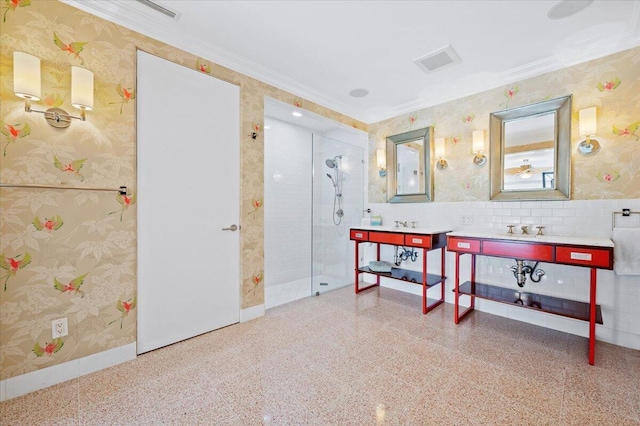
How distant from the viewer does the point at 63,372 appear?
1.84 metres

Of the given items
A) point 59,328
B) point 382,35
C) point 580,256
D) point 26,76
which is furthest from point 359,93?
point 59,328

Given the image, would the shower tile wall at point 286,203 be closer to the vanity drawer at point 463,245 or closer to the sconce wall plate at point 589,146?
the vanity drawer at point 463,245

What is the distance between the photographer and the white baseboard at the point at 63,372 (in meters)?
1.68

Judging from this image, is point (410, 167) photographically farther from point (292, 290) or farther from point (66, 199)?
point (66, 199)

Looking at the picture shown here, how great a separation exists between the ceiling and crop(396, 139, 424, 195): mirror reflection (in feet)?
2.69

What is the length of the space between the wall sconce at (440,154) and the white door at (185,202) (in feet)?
7.70

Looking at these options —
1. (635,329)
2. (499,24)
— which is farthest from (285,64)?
(635,329)

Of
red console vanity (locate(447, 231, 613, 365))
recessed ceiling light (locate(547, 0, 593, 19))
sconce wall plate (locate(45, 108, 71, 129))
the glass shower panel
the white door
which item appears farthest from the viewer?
the glass shower panel

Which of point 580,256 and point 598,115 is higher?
point 598,115

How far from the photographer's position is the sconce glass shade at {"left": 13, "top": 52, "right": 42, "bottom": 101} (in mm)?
1584

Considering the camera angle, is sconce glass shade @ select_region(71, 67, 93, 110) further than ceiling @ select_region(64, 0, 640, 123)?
No

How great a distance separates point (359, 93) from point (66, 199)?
300 centimetres

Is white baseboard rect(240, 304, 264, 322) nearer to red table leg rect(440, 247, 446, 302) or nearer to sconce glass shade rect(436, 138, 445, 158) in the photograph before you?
red table leg rect(440, 247, 446, 302)

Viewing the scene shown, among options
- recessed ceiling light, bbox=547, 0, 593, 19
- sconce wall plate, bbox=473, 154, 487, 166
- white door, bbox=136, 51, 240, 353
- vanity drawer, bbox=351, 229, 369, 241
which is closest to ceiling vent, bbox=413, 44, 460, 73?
recessed ceiling light, bbox=547, 0, 593, 19
